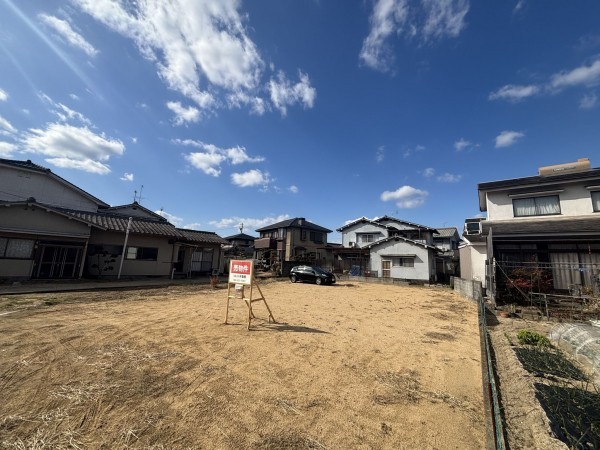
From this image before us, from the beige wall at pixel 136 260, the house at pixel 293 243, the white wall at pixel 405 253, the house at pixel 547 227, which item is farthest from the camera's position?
the house at pixel 293 243

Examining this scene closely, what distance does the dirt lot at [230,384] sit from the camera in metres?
2.95

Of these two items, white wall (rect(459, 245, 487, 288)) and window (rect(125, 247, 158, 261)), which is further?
window (rect(125, 247, 158, 261))

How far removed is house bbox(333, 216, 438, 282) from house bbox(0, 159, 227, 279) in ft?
50.4

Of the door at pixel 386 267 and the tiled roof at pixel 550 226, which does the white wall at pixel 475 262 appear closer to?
the tiled roof at pixel 550 226

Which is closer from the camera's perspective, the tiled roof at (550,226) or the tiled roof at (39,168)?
the tiled roof at (550,226)

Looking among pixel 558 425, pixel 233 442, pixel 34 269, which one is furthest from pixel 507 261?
pixel 34 269

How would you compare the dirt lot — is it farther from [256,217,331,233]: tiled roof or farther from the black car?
[256,217,331,233]: tiled roof

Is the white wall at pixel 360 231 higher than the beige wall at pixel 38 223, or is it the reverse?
the white wall at pixel 360 231

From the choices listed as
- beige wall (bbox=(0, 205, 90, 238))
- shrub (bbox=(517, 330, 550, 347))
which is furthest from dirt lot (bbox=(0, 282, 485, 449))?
beige wall (bbox=(0, 205, 90, 238))

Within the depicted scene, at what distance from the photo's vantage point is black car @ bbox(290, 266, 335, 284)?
20594 millimetres

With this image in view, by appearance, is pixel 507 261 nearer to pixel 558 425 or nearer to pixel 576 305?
pixel 576 305

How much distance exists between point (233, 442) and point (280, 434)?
56 centimetres

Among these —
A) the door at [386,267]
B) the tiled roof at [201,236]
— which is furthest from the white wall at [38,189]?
the door at [386,267]

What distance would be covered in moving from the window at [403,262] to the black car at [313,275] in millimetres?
7804
